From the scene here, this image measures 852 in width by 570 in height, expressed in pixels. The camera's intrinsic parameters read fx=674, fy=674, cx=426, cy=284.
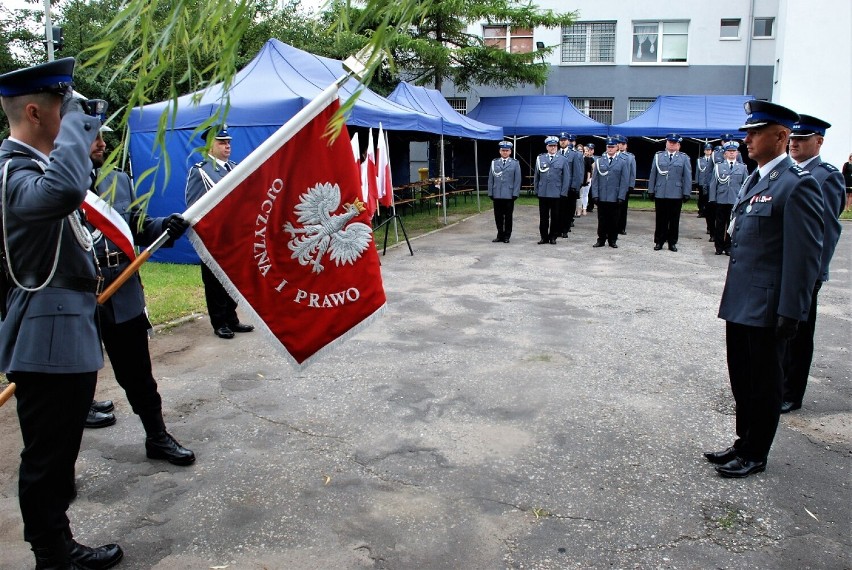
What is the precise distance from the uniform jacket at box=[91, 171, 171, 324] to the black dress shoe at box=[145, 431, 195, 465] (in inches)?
29.4

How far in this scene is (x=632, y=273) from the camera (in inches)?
414

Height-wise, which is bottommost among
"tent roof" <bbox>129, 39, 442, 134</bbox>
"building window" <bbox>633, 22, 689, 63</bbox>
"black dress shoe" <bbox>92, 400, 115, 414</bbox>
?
"black dress shoe" <bbox>92, 400, 115, 414</bbox>

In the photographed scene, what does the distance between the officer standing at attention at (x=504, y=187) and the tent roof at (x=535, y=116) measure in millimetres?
9828

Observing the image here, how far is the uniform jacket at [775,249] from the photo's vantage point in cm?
361

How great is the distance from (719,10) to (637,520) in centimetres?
2860

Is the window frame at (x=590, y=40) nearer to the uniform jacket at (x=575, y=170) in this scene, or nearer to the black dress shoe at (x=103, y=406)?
the uniform jacket at (x=575, y=170)

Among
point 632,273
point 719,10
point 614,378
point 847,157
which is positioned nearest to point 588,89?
point 719,10

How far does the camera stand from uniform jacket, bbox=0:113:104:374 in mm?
2387

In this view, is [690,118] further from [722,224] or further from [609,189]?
[722,224]

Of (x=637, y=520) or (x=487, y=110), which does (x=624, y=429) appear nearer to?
(x=637, y=520)

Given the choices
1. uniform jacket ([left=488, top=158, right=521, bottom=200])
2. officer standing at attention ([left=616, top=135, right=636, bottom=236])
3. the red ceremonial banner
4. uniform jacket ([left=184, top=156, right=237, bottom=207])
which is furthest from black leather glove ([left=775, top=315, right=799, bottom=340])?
uniform jacket ([left=488, top=158, right=521, bottom=200])

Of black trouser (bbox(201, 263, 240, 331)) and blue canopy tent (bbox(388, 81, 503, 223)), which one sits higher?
blue canopy tent (bbox(388, 81, 503, 223))

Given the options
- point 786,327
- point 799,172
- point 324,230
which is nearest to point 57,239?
point 324,230

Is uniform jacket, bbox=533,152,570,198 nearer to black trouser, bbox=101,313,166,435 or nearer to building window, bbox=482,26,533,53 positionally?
black trouser, bbox=101,313,166,435
